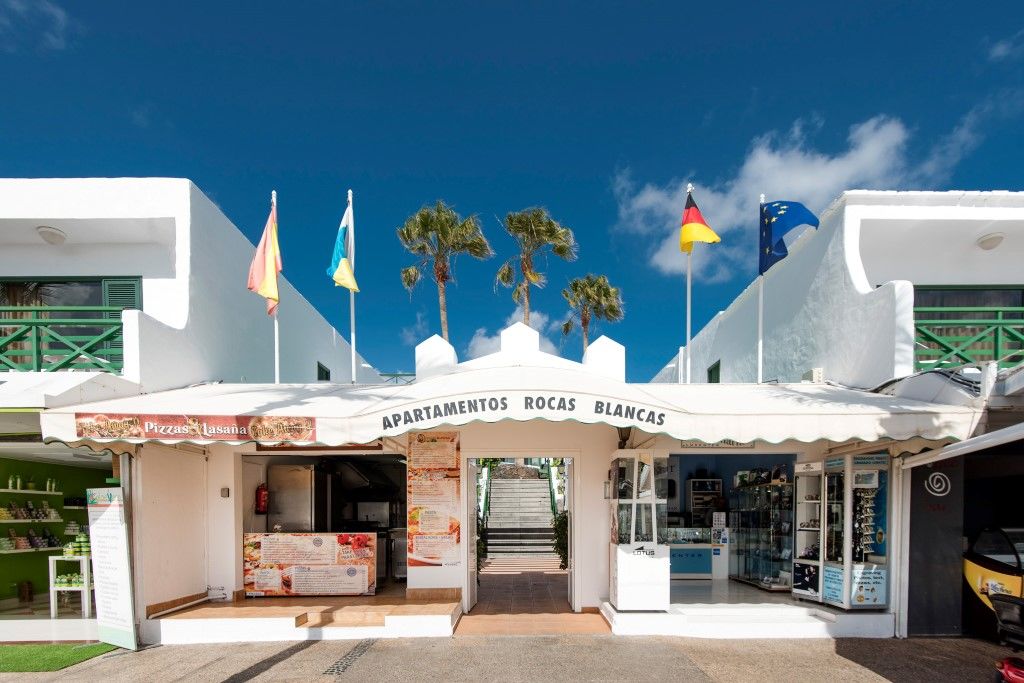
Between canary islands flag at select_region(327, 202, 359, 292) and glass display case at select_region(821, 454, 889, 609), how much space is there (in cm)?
858

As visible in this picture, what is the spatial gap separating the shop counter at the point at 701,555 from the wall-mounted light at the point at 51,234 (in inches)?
491

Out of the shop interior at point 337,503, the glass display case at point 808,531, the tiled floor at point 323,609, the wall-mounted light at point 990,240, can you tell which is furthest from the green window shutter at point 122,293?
the wall-mounted light at point 990,240

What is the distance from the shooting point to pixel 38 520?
10031 mm

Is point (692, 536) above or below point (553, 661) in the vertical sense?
below

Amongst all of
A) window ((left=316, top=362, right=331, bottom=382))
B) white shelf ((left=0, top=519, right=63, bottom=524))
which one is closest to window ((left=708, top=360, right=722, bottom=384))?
window ((left=316, top=362, right=331, bottom=382))

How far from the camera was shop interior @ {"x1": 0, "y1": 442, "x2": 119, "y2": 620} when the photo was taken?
9211 mm

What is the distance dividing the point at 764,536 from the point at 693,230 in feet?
19.8

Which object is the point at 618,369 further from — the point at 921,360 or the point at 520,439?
the point at 921,360

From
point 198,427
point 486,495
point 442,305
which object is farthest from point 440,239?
point 198,427

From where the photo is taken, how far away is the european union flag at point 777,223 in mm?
10188

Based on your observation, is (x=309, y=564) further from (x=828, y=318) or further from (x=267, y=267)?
(x=828, y=318)

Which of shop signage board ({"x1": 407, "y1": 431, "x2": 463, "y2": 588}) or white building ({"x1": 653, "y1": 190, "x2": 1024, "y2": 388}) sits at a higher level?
white building ({"x1": 653, "y1": 190, "x2": 1024, "y2": 388})

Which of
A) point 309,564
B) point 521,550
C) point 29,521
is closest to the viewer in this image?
point 309,564

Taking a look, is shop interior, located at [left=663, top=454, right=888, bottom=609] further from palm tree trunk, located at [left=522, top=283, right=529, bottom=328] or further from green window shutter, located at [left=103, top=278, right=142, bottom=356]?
palm tree trunk, located at [left=522, top=283, right=529, bottom=328]
